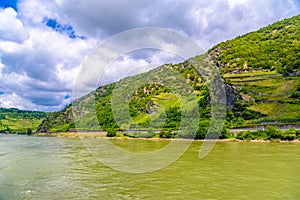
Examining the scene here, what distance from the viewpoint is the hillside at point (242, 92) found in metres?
68.2

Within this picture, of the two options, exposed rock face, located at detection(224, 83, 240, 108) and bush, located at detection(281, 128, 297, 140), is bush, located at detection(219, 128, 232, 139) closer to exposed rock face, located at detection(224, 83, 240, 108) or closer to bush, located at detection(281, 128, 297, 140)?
bush, located at detection(281, 128, 297, 140)

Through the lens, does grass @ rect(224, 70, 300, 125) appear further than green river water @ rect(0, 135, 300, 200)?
Yes

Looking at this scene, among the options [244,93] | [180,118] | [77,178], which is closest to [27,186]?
[77,178]

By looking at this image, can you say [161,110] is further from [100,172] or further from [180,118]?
[100,172]

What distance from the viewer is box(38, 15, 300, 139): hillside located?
68.2 meters

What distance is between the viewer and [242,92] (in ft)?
257

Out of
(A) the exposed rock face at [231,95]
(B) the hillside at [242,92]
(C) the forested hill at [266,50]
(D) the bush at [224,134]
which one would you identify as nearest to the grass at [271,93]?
(B) the hillside at [242,92]

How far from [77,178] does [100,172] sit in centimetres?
256

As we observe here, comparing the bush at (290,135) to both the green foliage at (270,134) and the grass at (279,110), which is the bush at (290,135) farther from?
the grass at (279,110)

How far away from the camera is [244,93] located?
77.7m

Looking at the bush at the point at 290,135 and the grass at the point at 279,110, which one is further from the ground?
the grass at the point at 279,110

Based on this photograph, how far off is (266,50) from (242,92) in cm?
5018

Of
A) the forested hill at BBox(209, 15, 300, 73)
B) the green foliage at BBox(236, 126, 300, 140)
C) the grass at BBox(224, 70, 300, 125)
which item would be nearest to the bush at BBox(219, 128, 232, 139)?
the green foliage at BBox(236, 126, 300, 140)

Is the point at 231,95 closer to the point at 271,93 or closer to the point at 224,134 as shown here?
the point at 271,93
